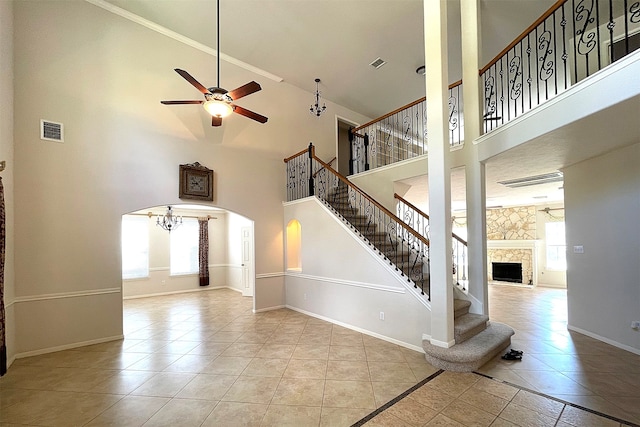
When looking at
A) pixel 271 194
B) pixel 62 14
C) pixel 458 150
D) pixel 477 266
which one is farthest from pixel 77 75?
pixel 477 266

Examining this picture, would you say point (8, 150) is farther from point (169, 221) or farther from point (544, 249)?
point (544, 249)

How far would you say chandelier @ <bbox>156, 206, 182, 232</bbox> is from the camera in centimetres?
797

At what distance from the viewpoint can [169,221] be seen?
8234 mm

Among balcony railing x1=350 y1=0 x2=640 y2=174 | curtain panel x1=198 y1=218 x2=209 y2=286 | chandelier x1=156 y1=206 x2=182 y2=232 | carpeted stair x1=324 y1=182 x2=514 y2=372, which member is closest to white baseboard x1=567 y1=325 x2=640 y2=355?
carpeted stair x1=324 y1=182 x2=514 y2=372

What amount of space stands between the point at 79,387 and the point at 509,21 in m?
8.41

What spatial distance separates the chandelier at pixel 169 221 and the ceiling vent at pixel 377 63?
678 cm

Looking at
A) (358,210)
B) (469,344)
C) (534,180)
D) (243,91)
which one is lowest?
(469,344)

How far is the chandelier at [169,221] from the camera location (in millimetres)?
7966

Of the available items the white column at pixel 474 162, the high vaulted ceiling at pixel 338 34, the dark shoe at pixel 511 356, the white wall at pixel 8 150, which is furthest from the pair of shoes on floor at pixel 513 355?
the white wall at pixel 8 150

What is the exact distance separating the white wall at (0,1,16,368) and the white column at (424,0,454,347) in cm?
557

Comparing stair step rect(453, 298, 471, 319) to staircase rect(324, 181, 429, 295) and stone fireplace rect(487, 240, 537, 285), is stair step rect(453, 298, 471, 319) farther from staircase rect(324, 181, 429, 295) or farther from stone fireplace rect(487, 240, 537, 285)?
stone fireplace rect(487, 240, 537, 285)

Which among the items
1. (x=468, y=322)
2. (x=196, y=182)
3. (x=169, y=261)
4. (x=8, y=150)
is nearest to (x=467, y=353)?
(x=468, y=322)

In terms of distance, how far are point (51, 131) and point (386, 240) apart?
607cm

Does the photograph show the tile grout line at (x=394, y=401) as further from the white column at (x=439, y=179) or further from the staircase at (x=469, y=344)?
the white column at (x=439, y=179)
